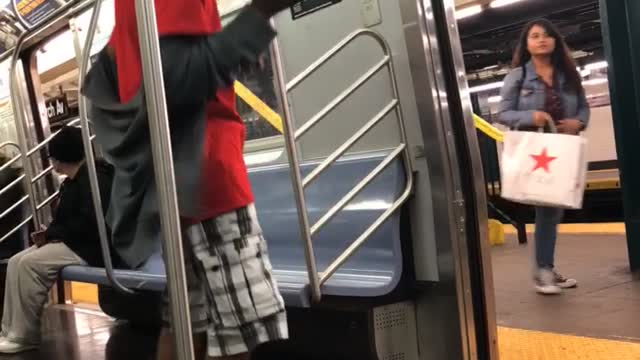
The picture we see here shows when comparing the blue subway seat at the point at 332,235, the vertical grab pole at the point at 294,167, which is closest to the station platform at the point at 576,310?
the blue subway seat at the point at 332,235

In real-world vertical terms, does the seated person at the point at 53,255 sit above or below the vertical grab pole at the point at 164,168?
below

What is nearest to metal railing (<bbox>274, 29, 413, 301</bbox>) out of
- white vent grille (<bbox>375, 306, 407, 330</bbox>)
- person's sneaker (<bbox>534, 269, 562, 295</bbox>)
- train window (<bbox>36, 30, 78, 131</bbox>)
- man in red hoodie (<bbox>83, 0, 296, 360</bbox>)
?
white vent grille (<bbox>375, 306, 407, 330</bbox>)

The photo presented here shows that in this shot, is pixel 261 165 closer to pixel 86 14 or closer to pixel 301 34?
pixel 301 34

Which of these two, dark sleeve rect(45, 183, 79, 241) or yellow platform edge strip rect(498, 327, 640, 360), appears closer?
yellow platform edge strip rect(498, 327, 640, 360)

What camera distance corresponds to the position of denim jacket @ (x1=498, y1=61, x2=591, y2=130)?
12.7ft

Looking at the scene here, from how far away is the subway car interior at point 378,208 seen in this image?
7.77 ft

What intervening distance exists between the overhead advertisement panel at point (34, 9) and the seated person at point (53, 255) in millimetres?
1488

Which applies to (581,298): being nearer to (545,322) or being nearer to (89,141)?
(545,322)

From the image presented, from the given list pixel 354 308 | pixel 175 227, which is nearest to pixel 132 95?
pixel 175 227

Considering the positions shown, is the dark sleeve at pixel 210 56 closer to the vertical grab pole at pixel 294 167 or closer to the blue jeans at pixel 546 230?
the vertical grab pole at pixel 294 167

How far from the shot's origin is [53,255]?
3.71 m

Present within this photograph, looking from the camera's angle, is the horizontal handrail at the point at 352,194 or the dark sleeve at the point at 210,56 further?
the horizontal handrail at the point at 352,194

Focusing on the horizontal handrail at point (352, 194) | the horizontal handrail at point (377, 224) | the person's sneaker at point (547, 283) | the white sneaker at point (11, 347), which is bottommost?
the person's sneaker at point (547, 283)

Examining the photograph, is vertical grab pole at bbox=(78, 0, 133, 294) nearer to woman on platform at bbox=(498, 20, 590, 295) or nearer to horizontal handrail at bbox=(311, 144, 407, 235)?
horizontal handrail at bbox=(311, 144, 407, 235)
